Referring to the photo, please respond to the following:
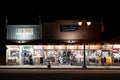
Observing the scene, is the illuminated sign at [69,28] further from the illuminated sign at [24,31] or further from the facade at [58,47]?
the illuminated sign at [24,31]

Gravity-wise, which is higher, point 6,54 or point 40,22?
point 40,22

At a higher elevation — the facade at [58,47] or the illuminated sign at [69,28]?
the illuminated sign at [69,28]

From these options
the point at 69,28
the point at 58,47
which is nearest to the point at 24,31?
the point at 58,47

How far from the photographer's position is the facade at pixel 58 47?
46.3 meters

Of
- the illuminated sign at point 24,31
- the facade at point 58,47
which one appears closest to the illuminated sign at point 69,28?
the facade at point 58,47

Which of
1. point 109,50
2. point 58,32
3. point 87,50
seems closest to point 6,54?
point 58,32

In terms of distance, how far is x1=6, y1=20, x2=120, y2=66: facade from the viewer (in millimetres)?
46312

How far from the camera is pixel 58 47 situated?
153 feet

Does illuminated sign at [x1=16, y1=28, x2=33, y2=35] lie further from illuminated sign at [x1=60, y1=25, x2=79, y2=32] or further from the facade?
illuminated sign at [x1=60, y1=25, x2=79, y2=32]

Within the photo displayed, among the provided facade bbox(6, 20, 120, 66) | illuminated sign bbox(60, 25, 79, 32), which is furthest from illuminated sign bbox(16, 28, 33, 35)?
illuminated sign bbox(60, 25, 79, 32)

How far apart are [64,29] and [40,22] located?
3309 millimetres

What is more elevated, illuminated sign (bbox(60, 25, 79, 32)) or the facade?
illuminated sign (bbox(60, 25, 79, 32))

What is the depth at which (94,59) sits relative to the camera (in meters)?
46.5

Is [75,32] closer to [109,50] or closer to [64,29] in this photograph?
[64,29]
